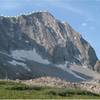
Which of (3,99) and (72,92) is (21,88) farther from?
(3,99)

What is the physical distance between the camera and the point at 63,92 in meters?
46.7

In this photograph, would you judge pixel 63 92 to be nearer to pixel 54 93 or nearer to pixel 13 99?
pixel 54 93

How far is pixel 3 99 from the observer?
104 ft

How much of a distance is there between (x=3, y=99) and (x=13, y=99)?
1286mm

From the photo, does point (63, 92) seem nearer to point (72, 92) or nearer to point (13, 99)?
point (72, 92)

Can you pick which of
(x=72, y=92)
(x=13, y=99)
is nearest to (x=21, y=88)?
(x=72, y=92)

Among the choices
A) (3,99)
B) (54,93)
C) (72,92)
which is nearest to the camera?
(3,99)

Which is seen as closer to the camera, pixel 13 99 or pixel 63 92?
pixel 13 99

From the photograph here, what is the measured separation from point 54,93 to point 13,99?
13.6 m

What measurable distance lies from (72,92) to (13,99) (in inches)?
675

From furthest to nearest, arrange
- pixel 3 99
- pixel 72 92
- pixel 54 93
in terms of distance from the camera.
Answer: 1. pixel 72 92
2. pixel 54 93
3. pixel 3 99

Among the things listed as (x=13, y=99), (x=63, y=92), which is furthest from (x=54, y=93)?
(x=13, y=99)

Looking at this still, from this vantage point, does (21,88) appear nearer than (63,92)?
No

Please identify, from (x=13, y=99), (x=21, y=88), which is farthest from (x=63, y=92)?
(x=13, y=99)
